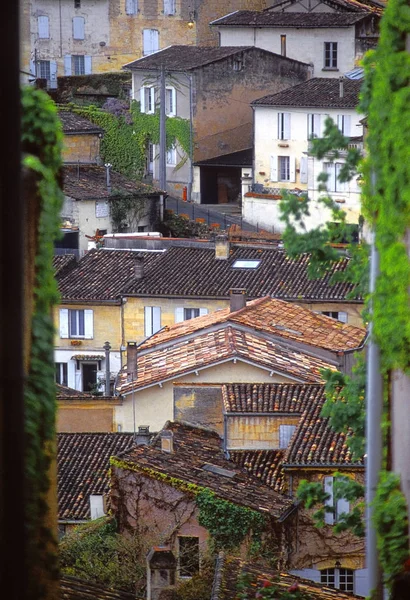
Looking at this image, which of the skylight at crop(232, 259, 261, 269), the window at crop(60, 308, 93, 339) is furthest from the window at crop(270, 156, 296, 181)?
the window at crop(60, 308, 93, 339)

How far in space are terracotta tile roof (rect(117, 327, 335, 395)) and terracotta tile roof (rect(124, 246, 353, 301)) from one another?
31.2 ft

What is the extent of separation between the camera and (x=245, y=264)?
45.8 m

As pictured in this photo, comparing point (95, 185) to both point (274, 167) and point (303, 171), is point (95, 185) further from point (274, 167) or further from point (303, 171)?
point (303, 171)

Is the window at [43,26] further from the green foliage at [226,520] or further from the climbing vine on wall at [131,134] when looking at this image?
the green foliage at [226,520]

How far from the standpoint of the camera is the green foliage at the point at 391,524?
10.4 meters

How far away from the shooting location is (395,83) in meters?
10.5

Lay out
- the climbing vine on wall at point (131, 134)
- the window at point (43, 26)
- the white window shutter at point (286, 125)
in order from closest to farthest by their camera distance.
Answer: the white window shutter at point (286, 125) < the climbing vine on wall at point (131, 134) < the window at point (43, 26)

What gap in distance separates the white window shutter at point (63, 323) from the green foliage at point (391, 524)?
34.6 m

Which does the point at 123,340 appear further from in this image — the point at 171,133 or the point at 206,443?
the point at 171,133

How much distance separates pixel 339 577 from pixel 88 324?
21141mm


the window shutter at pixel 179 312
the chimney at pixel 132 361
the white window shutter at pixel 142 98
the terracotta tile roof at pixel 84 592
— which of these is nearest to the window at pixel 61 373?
the window shutter at pixel 179 312

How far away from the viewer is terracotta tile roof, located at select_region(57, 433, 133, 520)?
27.5 meters

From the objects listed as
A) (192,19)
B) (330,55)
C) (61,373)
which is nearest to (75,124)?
(330,55)

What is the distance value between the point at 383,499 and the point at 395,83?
2908mm
